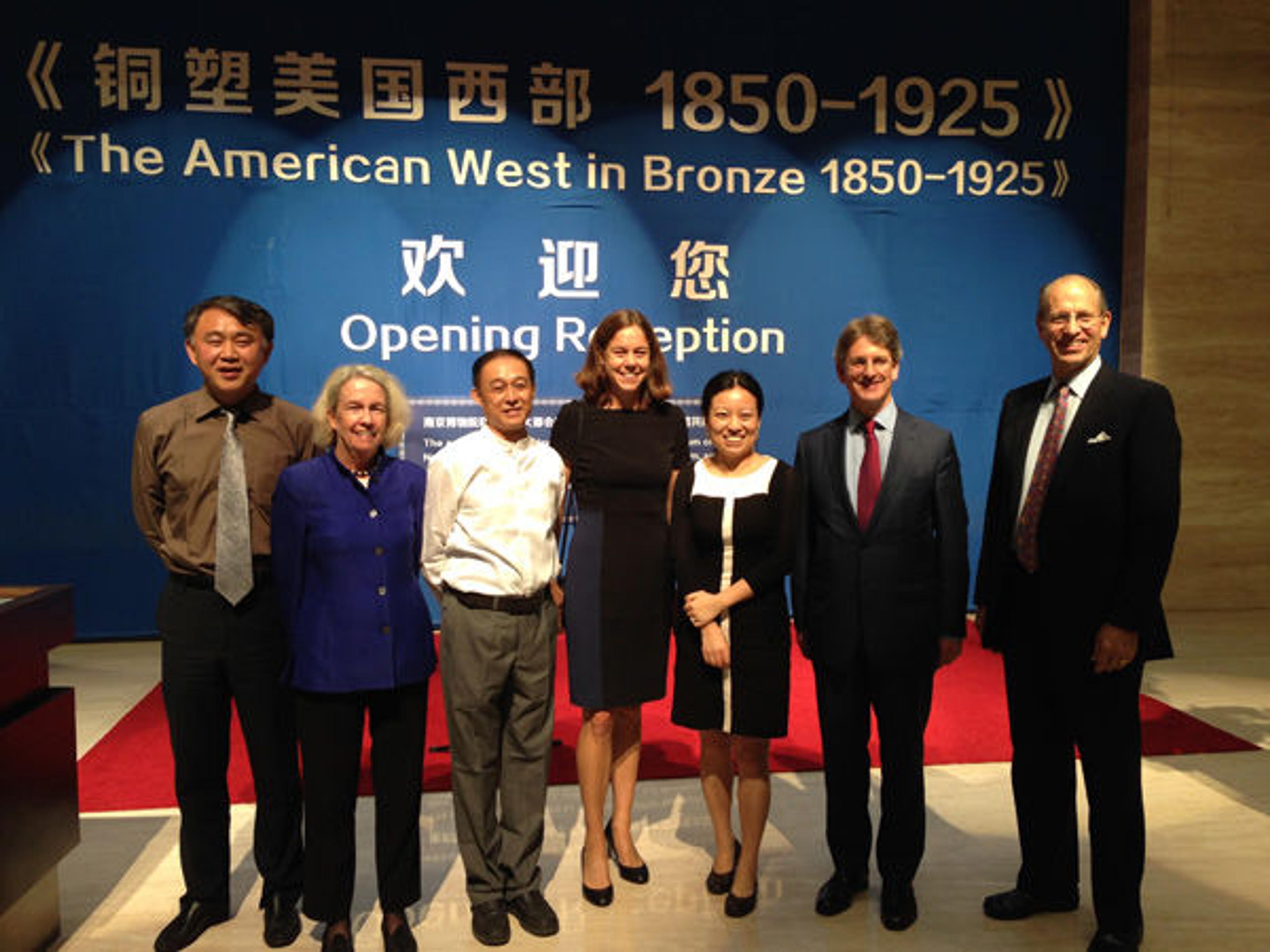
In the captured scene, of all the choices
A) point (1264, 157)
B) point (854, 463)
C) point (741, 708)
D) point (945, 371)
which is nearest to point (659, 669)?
point (741, 708)

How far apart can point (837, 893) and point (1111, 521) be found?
128cm

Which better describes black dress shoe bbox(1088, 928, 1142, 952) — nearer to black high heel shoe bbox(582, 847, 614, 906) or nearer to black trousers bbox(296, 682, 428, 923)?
black high heel shoe bbox(582, 847, 614, 906)

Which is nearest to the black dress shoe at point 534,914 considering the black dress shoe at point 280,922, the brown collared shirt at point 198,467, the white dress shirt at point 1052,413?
the black dress shoe at point 280,922

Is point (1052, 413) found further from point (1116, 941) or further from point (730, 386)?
point (1116, 941)

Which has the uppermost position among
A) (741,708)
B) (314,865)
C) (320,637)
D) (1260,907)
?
(320,637)

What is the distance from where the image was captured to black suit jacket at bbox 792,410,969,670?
258cm

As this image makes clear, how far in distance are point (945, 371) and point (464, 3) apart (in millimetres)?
3898

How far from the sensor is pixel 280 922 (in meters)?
2.59

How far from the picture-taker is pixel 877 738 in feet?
14.0

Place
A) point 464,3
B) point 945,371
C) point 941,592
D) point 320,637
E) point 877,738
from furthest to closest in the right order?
point 945,371 → point 464,3 → point 877,738 → point 941,592 → point 320,637

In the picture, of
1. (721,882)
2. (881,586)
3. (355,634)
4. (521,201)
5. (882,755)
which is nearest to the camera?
(355,634)

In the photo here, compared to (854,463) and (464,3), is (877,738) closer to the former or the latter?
(854,463)

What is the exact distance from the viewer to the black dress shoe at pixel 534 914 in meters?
2.61

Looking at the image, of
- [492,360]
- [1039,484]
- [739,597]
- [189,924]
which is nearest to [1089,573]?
[1039,484]
